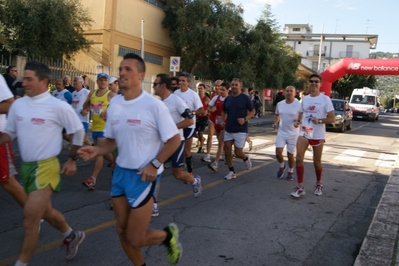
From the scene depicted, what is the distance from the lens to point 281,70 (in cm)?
3073

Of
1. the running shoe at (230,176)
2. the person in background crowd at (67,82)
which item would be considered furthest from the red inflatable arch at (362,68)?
the running shoe at (230,176)

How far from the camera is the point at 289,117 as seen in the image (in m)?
8.19

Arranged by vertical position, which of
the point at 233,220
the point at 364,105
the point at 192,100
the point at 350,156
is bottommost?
the point at 233,220

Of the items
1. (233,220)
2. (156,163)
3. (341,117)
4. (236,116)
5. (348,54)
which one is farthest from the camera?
(348,54)

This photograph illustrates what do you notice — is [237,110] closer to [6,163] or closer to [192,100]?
[192,100]

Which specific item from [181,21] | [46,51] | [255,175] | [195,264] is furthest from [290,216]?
[181,21]

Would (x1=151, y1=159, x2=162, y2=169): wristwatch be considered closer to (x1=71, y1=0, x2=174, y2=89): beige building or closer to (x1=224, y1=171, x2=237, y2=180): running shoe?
(x1=224, y1=171, x2=237, y2=180): running shoe

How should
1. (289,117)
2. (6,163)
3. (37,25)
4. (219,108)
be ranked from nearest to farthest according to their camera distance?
(6,163) → (289,117) → (219,108) → (37,25)

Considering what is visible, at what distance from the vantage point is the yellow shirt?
6805mm

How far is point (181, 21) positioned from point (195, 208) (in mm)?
20746

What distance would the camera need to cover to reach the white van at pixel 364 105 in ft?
110

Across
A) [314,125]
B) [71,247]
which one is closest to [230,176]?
[314,125]

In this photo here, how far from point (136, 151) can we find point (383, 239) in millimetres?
3213

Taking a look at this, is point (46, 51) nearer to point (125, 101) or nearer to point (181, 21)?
point (181, 21)
